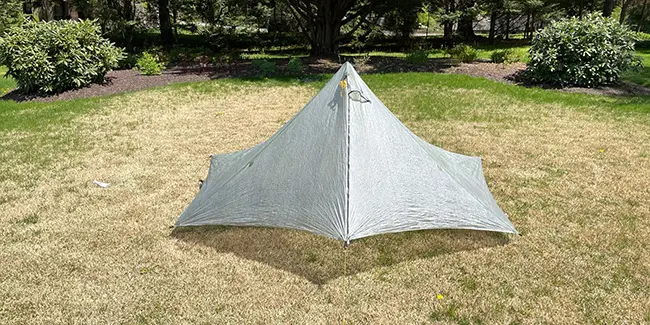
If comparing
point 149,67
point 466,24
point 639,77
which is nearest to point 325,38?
point 149,67

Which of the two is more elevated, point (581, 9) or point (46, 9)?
point (46, 9)

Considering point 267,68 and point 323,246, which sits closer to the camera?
point 323,246

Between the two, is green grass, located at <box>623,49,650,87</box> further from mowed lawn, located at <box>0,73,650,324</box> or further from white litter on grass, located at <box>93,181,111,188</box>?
white litter on grass, located at <box>93,181,111,188</box>

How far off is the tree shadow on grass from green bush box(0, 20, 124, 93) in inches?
407

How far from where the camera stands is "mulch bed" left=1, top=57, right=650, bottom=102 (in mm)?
13531

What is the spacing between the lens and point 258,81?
1564 centimetres

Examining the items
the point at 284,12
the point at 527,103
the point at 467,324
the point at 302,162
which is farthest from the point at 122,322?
the point at 284,12

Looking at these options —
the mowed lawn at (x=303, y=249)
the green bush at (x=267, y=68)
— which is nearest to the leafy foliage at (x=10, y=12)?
the green bush at (x=267, y=68)

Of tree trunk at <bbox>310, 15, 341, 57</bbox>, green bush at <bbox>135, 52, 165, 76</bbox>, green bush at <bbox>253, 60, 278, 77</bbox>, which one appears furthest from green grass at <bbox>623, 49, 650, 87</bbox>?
green bush at <bbox>135, 52, 165, 76</bbox>

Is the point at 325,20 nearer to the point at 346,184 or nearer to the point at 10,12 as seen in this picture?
the point at 346,184

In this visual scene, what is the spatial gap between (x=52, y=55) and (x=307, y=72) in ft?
27.9

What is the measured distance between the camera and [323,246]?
17.4 ft

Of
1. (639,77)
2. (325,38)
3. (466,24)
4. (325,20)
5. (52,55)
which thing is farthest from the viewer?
(466,24)

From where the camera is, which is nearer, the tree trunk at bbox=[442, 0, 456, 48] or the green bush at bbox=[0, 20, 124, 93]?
the green bush at bbox=[0, 20, 124, 93]
